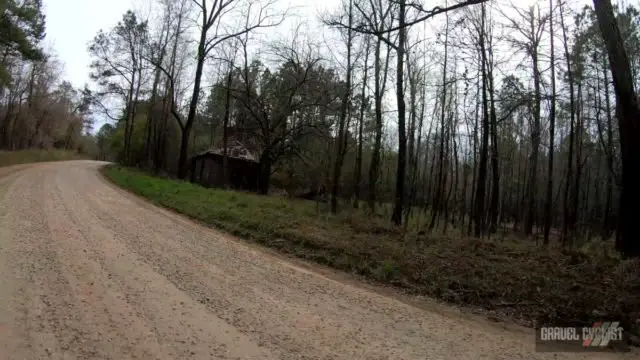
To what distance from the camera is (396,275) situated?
730cm

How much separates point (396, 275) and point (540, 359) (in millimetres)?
3125

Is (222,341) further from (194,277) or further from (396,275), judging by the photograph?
(396,275)

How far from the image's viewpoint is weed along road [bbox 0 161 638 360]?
12.7ft

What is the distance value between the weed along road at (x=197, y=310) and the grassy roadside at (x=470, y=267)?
689 mm

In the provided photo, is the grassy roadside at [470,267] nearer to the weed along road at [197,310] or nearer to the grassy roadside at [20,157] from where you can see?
the weed along road at [197,310]

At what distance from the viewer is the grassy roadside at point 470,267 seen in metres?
5.94

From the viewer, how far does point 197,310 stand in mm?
4758

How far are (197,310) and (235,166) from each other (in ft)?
96.4

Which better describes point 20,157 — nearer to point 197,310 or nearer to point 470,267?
point 197,310

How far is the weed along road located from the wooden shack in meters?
25.1

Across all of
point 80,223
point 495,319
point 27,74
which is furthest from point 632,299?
point 27,74

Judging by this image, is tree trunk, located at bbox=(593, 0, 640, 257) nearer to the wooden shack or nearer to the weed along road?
the weed along road

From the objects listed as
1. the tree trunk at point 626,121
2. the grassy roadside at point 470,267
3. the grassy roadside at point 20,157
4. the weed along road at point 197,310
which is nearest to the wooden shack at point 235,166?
the grassy roadside at point 20,157

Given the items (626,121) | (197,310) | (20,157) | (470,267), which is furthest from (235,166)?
(197,310)
